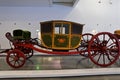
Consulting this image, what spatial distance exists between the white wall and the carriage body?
14.5ft

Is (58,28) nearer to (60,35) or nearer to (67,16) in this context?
(60,35)

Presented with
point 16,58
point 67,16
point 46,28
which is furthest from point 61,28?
point 67,16

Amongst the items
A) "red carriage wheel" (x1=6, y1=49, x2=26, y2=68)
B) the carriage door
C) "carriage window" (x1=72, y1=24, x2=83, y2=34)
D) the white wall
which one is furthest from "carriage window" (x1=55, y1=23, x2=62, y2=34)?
the white wall

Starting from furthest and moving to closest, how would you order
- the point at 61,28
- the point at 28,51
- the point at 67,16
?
1. the point at 67,16
2. the point at 28,51
3. the point at 61,28

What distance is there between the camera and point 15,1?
261 inches

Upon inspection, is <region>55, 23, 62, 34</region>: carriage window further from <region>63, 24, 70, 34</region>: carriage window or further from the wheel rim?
the wheel rim

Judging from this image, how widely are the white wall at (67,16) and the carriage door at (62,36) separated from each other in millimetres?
4455

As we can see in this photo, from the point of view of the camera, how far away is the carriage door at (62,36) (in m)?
3.05

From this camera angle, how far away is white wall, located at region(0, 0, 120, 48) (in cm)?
746

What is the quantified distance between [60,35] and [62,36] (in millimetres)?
33

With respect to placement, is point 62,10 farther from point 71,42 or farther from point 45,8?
point 71,42

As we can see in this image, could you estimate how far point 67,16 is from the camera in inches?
302

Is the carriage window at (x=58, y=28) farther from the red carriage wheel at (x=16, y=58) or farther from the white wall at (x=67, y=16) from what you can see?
the white wall at (x=67, y=16)

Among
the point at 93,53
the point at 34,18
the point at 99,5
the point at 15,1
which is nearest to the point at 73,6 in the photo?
the point at 99,5
